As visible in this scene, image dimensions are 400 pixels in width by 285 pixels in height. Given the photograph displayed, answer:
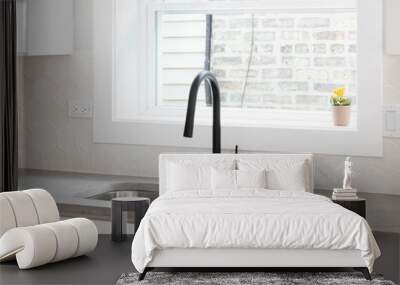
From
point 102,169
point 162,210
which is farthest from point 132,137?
point 162,210

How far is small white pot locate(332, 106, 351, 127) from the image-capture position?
5234 mm

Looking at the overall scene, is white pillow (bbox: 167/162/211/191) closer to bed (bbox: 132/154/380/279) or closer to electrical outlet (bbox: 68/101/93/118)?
bed (bbox: 132/154/380/279)

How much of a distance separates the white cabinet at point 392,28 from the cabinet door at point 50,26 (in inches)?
89.6

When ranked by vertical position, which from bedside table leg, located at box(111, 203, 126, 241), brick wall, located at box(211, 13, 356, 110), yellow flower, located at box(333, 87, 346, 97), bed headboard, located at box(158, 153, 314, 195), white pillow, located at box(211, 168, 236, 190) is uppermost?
brick wall, located at box(211, 13, 356, 110)

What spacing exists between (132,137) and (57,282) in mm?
1978

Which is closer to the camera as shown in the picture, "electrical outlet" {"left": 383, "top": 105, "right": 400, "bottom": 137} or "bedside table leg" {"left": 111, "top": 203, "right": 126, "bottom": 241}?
"bedside table leg" {"left": 111, "top": 203, "right": 126, "bottom": 241}

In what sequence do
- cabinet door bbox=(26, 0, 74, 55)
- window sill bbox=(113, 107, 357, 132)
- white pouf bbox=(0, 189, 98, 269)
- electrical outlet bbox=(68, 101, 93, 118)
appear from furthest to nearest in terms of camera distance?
1. electrical outlet bbox=(68, 101, 93, 118)
2. cabinet door bbox=(26, 0, 74, 55)
3. window sill bbox=(113, 107, 357, 132)
4. white pouf bbox=(0, 189, 98, 269)

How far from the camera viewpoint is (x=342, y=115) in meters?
5.25

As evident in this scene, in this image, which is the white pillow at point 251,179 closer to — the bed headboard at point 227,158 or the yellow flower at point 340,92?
the bed headboard at point 227,158

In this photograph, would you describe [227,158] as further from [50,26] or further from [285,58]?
[50,26]

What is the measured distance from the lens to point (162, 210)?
3.96m

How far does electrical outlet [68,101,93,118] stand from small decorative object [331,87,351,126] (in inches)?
70.0

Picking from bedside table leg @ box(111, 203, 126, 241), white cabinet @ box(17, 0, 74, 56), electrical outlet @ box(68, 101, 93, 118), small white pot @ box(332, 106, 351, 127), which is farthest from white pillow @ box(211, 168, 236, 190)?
white cabinet @ box(17, 0, 74, 56)

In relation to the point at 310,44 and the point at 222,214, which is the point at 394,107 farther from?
the point at 222,214
